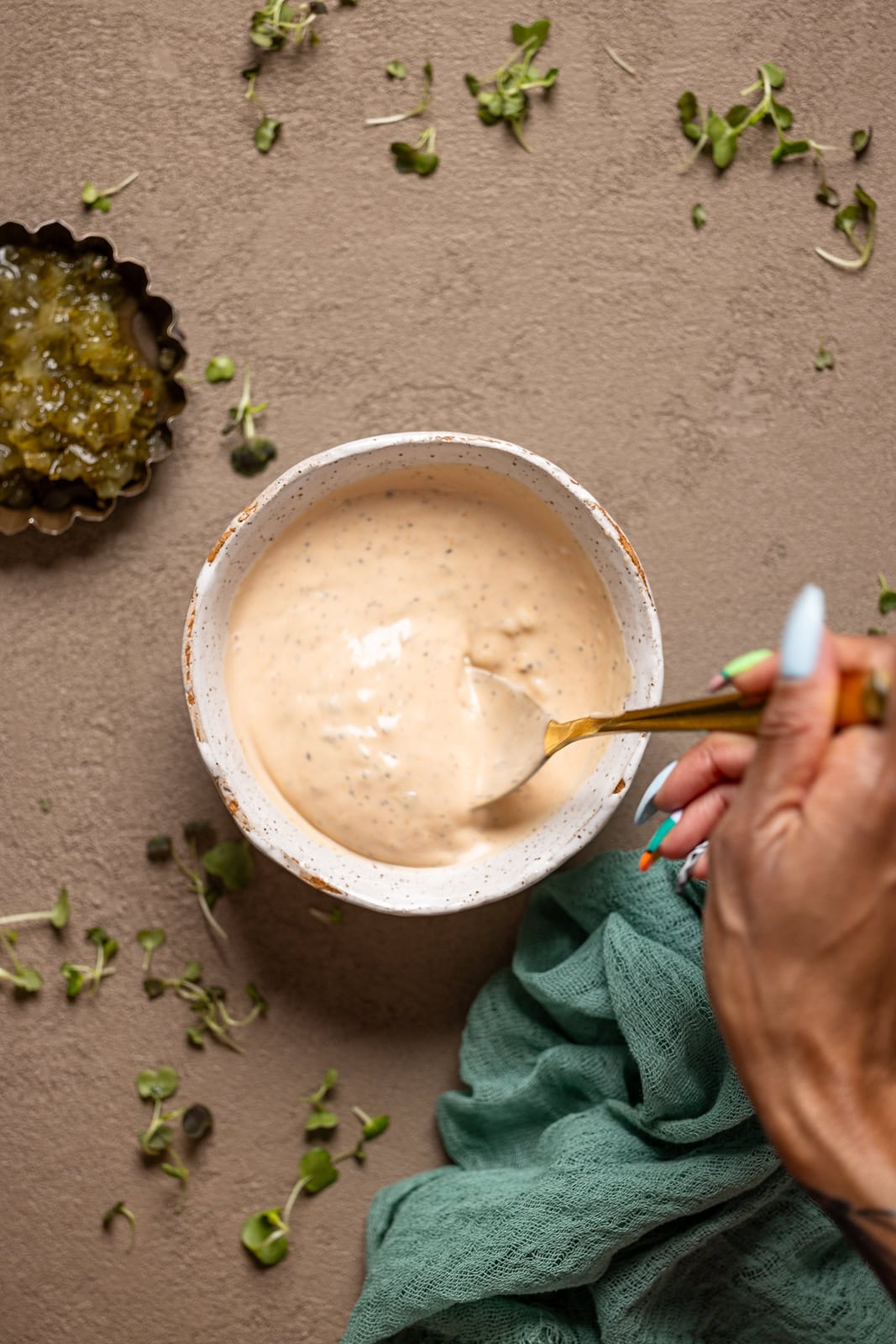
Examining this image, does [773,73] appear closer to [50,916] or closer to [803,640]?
[803,640]

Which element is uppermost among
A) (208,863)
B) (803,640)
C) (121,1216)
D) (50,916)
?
(803,640)

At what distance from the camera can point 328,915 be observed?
1.37 meters

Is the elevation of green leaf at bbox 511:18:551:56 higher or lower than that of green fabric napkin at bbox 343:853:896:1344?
higher

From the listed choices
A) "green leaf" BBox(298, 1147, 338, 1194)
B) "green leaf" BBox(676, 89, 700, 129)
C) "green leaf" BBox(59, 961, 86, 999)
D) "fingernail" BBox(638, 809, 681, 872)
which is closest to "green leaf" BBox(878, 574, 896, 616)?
"fingernail" BBox(638, 809, 681, 872)

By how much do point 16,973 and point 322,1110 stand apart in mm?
381

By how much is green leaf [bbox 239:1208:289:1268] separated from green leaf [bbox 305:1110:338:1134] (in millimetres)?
102

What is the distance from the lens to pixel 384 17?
1.39 meters

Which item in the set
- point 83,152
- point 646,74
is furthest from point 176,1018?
point 646,74

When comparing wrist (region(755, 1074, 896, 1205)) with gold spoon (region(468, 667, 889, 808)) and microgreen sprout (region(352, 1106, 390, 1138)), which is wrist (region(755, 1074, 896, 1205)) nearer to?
gold spoon (region(468, 667, 889, 808))

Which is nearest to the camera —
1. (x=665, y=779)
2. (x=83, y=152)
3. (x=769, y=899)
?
(x=769, y=899)

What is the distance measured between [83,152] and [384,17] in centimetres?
38

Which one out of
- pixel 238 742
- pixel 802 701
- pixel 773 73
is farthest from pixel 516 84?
pixel 802 701

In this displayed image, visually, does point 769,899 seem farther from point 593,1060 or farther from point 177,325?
point 177,325

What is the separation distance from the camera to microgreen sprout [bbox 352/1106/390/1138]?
1375 mm
